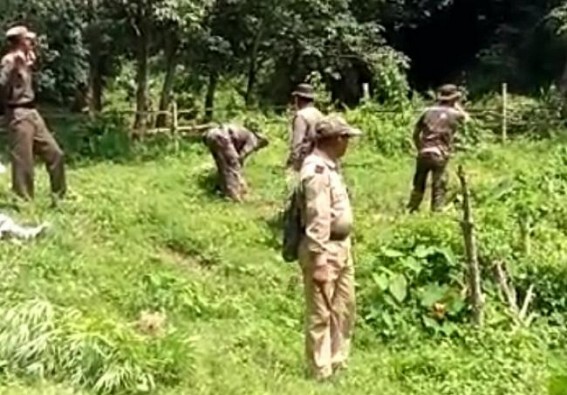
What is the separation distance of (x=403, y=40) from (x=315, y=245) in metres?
22.2

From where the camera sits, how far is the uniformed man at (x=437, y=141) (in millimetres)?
13508

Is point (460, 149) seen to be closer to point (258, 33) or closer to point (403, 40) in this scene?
point (258, 33)

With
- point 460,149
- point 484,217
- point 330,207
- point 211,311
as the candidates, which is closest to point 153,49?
point 460,149

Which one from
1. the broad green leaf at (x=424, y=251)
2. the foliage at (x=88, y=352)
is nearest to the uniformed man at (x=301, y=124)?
the broad green leaf at (x=424, y=251)

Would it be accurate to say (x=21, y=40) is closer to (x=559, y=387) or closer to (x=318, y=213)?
(x=318, y=213)

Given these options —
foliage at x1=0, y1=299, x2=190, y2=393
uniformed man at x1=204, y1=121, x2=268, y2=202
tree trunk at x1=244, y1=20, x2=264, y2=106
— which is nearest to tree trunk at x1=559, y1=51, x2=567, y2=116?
tree trunk at x1=244, y1=20, x2=264, y2=106

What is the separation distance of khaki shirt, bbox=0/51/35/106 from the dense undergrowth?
0.99 m

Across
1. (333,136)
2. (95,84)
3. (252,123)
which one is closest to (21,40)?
(333,136)

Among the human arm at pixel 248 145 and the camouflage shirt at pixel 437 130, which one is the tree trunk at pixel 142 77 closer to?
the human arm at pixel 248 145

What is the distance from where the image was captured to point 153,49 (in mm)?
22453

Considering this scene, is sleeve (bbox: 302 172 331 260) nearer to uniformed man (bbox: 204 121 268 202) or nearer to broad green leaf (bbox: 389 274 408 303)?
broad green leaf (bbox: 389 274 408 303)

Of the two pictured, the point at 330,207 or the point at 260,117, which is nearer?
the point at 330,207

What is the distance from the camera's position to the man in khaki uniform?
765cm

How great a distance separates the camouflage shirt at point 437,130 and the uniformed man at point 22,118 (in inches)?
145
